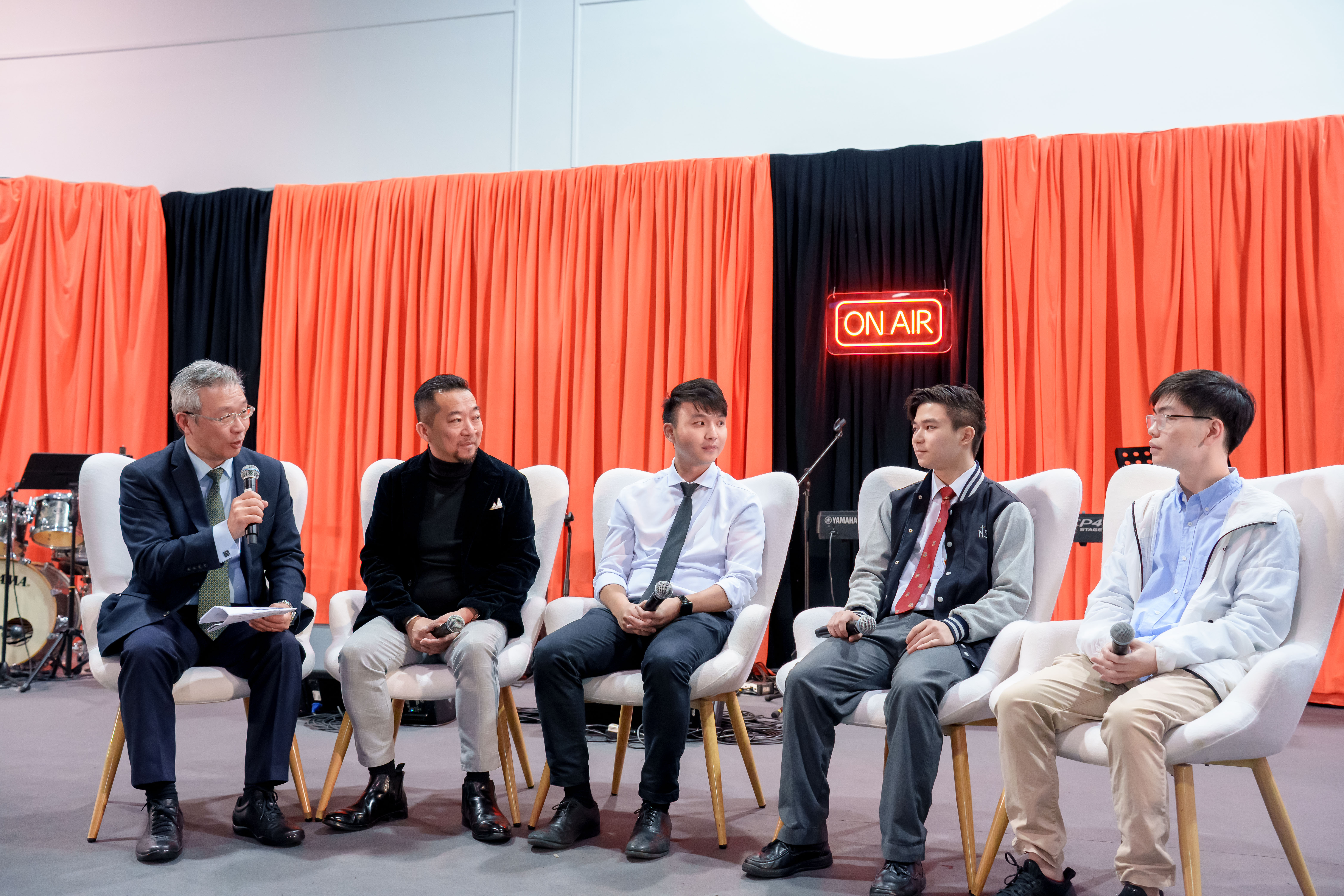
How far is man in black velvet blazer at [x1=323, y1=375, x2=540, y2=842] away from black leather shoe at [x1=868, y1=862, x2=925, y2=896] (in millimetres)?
1002

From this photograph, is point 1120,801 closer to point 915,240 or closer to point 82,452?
point 915,240

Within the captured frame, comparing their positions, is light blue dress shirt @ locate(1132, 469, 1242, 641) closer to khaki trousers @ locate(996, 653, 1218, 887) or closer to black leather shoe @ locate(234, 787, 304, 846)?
khaki trousers @ locate(996, 653, 1218, 887)

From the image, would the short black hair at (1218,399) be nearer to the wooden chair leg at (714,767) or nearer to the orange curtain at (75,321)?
the wooden chair leg at (714,767)

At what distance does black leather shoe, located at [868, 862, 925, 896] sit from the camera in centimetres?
212

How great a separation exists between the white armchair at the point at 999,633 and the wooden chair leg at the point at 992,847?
0.02m

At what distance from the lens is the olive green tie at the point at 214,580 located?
262 cm

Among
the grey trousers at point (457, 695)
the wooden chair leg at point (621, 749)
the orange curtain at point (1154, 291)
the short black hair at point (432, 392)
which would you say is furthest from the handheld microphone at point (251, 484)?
the orange curtain at point (1154, 291)

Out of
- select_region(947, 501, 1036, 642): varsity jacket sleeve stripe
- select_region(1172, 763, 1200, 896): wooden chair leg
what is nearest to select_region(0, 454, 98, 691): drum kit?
select_region(947, 501, 1036, 642): varsity jacket sleeve stripe

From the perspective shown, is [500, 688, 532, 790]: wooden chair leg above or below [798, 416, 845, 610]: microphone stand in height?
below

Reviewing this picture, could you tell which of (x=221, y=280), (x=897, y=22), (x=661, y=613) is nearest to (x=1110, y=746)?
(x=661, y=613)

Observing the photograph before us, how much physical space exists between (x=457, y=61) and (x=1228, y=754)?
5.70m

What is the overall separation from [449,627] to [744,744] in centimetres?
88

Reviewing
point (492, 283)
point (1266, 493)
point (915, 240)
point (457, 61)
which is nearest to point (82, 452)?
point (492, 283)

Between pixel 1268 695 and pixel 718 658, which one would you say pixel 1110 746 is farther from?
pixel 718 658
